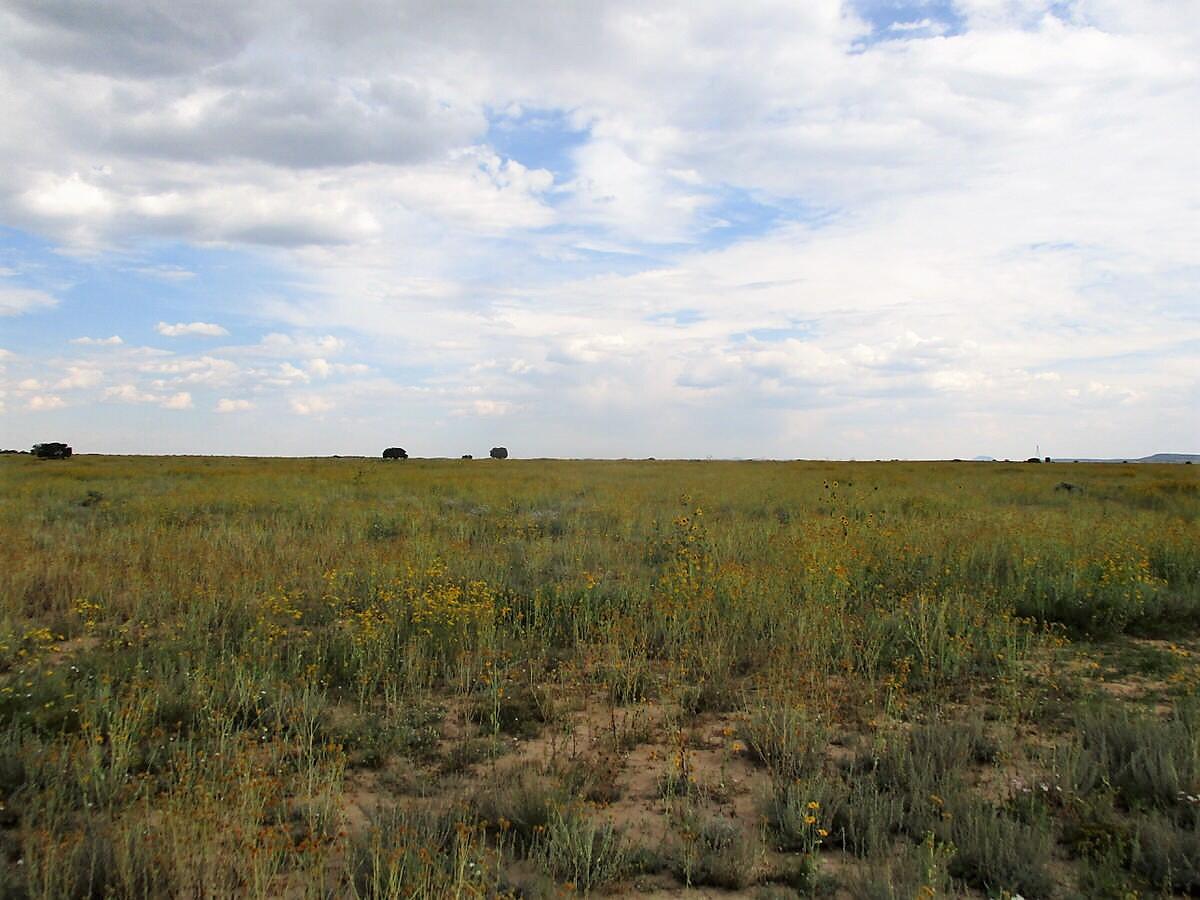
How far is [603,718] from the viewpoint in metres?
5.52

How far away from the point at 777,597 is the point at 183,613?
250 inches

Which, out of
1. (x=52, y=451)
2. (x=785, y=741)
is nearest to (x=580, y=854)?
(x=785, y=741)

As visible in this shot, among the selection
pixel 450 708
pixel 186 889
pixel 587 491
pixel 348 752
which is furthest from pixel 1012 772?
pixel 587 491

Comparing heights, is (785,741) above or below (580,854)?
above

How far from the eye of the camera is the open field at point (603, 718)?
11.5 feet

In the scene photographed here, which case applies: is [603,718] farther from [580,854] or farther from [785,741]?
[580,854]

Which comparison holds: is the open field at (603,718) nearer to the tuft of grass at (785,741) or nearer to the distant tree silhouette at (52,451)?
the tuft of grass at (785,741)

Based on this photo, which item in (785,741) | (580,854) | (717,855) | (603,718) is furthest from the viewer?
(603,718)

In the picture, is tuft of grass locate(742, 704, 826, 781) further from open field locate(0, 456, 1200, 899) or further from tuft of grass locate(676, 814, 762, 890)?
tuft of grass locate(676, 814, 762, 890)

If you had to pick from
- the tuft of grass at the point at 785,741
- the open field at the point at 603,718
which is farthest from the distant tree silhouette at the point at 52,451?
the tuft of grass at the point at 785,741

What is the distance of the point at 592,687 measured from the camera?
594 centimetres

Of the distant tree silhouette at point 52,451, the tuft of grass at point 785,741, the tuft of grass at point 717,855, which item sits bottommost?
the tuft of grass at point 717,855

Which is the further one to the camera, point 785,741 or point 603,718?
point 603,718

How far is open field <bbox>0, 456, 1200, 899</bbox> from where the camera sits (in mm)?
3490
